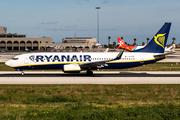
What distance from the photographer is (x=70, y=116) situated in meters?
14.9

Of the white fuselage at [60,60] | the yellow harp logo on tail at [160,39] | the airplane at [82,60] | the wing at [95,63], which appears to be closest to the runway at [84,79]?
the airplane at [82,60]

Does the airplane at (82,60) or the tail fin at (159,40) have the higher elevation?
the tail fin at (159,40)

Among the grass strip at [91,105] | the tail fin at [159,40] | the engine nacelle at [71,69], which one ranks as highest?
the tail fin at [159,40]

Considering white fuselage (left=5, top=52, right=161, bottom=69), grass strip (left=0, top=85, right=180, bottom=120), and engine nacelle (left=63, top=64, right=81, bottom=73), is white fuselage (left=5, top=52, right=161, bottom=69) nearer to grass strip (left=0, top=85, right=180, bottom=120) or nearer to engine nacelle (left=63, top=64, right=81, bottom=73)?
engine nacelle (left=63, top=64, right=81, bottom=73)

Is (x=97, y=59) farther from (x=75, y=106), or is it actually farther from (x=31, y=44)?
(x=31, y=44)

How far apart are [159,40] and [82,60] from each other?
1415 cm

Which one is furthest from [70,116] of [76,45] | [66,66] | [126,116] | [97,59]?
[76,45]

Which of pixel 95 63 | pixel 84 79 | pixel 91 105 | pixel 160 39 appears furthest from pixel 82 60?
pixel 91 105

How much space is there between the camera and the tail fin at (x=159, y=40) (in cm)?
4050

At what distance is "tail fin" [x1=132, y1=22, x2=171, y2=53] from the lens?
133ft

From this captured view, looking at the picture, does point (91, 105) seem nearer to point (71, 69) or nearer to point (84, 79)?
point (84, 79)

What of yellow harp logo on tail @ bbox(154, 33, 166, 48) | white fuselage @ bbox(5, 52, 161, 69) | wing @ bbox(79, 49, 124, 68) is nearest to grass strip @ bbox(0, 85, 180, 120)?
wing @ bbox(79, 49, 124, 68)

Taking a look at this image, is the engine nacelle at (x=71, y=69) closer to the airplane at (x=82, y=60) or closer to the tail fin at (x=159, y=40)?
the airplane at (x=82, y=60)

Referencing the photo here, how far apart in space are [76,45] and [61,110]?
476 feet
